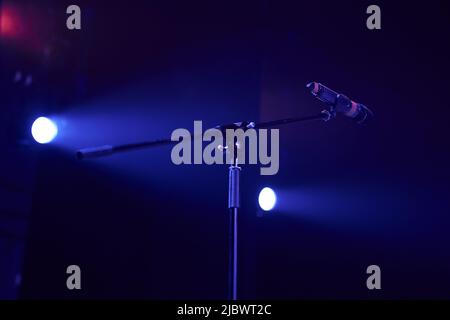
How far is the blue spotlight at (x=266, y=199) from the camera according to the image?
288cm

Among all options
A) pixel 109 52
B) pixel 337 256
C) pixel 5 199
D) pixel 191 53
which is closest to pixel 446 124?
pixel 337 256

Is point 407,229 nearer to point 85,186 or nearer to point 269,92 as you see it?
point 269,92

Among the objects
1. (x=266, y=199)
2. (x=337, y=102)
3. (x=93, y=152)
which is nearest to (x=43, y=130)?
(x=93, y=152)

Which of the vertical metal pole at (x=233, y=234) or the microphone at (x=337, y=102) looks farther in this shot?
the microphone at (x=337, y=102)

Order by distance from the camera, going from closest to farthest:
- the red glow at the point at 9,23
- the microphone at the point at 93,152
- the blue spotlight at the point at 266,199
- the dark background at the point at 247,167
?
the microphone at the point at 93,152
the dark background at the point at 247,167
the blue spotlight at the point at 266,199
the red glow at the point at 9,23

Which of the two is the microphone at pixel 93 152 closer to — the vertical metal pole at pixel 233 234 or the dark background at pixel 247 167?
the vertical metal pole at pixel 233 234

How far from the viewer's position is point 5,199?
12.5 ft

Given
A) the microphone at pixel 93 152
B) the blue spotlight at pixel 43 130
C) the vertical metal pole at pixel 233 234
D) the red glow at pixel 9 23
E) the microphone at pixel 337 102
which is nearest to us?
the microphone at pixel 93 152

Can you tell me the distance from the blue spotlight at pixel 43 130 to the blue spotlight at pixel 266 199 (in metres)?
1.21

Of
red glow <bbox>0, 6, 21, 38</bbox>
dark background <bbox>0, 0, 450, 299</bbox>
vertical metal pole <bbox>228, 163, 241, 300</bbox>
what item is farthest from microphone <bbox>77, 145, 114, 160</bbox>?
red glow <bbox>0, 6, 21, 38</bbox>

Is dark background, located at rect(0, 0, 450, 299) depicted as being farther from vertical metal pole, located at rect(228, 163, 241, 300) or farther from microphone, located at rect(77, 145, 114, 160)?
microphone, located at rect(77, 145, 114, 160)

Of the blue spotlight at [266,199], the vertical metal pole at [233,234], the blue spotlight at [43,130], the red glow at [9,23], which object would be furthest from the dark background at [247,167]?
the vertical metal pole at [233,234]

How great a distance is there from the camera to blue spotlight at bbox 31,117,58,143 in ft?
8.20
